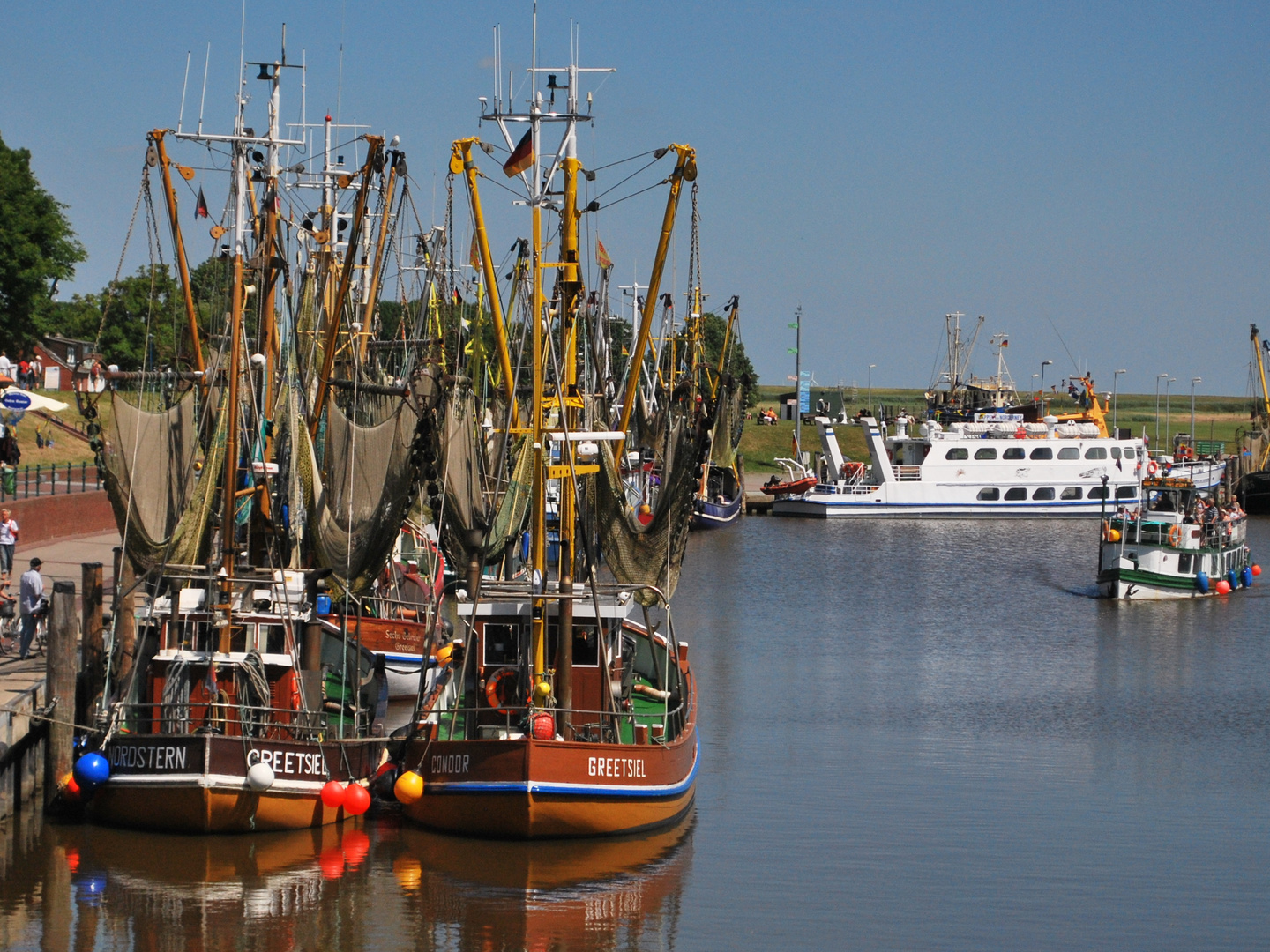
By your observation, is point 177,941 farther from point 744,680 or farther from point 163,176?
point 744,680

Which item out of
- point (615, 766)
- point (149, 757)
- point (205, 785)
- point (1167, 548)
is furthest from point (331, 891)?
point (1167, 548)

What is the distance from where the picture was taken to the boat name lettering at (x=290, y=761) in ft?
71.1

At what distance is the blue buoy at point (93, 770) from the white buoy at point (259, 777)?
196 centimetres

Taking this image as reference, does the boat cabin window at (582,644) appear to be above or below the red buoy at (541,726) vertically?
above

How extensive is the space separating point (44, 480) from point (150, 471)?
2593cm

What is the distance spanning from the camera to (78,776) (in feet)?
71.7

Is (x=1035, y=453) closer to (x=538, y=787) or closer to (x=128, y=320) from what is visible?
(x=128, y=320)

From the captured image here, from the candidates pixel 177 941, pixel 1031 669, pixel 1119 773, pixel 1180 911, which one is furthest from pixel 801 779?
pixel 1031 669

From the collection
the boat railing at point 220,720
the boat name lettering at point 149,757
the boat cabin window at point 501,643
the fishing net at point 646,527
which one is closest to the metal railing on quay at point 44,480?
the fishing net at point 646,527

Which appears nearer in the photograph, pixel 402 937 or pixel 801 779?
pixel 402 937

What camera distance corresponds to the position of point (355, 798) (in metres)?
22.1

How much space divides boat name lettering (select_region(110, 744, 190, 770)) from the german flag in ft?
32.3

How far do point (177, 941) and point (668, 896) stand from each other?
6.15 meters

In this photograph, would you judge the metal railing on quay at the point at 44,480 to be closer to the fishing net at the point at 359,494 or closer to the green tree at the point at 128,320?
the fishing net at the point at 359,494
